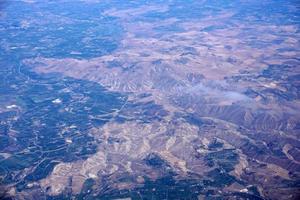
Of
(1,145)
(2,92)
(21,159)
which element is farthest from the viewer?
(2,92)

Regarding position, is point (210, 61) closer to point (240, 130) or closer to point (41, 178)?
point (240, 130)

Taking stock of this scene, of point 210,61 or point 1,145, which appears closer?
point 1,145

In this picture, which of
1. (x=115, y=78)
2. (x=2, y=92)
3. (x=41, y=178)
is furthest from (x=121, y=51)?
(x=41, y=178)

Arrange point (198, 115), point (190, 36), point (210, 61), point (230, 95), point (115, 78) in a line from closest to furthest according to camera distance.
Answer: point (198, 115)
point (230, 95)
point (115, 78)
point (210, 61)
point (190, 36)

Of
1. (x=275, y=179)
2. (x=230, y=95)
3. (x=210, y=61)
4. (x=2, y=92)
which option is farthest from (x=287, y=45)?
(x=2, y=92)

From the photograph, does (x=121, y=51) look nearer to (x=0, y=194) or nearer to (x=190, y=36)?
(x=190, y=36)

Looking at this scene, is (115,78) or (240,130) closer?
(240,130)

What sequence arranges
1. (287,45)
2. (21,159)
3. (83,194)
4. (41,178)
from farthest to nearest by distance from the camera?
(287,45) < (21,159) < (41,178) < (83,194)

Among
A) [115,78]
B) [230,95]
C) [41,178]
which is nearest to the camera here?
[41,178]
